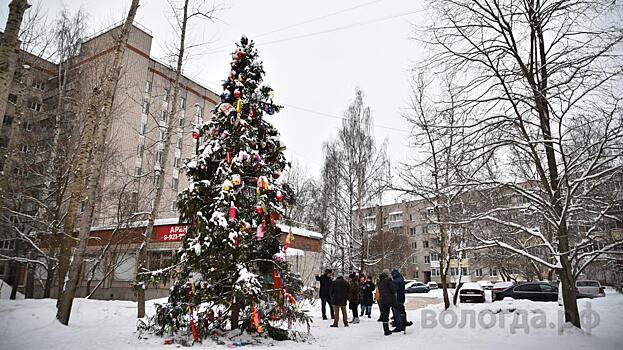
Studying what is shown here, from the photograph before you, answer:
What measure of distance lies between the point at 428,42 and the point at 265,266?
7.09m

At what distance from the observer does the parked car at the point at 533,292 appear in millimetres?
20703

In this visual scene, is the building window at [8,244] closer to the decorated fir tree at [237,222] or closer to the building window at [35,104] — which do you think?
the building window at [35,104]

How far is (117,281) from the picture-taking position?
70.4 ft

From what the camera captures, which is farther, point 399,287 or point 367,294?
point 367,294

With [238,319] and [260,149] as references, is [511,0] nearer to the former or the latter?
[260,149]

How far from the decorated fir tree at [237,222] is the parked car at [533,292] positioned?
1778 cm

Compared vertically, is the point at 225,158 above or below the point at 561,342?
above

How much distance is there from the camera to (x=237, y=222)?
337 inches

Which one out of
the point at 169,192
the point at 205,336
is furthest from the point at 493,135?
the point at 169,192

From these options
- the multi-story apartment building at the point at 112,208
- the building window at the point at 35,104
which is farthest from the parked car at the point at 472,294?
the building window at the point at 35,104

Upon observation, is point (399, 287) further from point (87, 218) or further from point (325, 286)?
point (87, 218)

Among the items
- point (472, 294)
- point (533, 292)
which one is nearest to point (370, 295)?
point (472, 294)

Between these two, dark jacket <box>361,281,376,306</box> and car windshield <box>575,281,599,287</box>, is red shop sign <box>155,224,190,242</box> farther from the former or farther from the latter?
car windshield <box>575,281,599,287</box>

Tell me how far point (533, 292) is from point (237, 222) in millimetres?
19774
